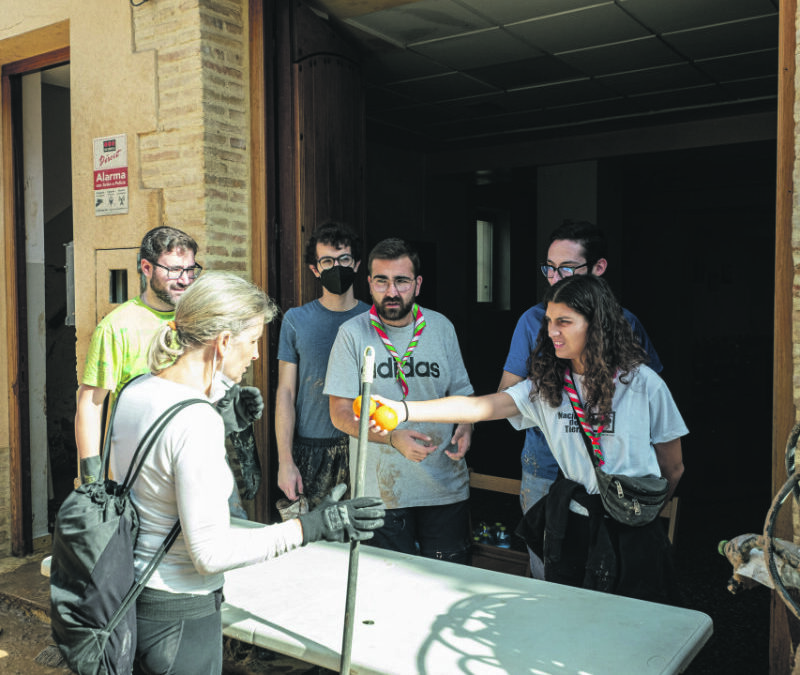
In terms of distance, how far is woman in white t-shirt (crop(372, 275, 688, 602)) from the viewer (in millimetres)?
2502

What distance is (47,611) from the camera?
4.70 metres

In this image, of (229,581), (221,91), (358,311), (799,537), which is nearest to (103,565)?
(229,581)

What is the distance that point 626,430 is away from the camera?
2533 millimetres

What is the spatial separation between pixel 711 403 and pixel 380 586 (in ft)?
33.8

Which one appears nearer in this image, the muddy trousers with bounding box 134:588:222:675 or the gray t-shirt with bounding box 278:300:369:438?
the muddy trousers with bounding box 134:588:222:675

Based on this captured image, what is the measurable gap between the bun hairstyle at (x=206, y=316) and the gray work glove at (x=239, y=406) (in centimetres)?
59

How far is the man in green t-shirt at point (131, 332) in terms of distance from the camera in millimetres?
3400

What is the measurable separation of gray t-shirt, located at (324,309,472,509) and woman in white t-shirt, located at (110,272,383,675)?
119 centimetres

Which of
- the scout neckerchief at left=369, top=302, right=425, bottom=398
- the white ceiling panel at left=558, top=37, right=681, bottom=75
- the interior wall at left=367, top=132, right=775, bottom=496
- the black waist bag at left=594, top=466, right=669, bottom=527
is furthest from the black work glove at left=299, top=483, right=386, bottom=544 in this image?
the white ceiling panel at left=558, top=37, right=681, bottom=75

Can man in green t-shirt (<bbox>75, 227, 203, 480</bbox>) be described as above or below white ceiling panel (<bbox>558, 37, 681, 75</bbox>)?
below

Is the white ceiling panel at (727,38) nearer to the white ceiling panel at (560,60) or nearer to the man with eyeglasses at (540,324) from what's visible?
the white ceiling panel at (560,60)

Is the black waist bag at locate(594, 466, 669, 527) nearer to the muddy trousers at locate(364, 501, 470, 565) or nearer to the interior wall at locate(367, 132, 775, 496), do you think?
the muddy trousers at locate(364, 501, 470, 565)

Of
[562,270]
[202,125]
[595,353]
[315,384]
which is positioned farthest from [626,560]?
[202,125]

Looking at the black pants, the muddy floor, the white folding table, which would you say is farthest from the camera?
the muddy floor
